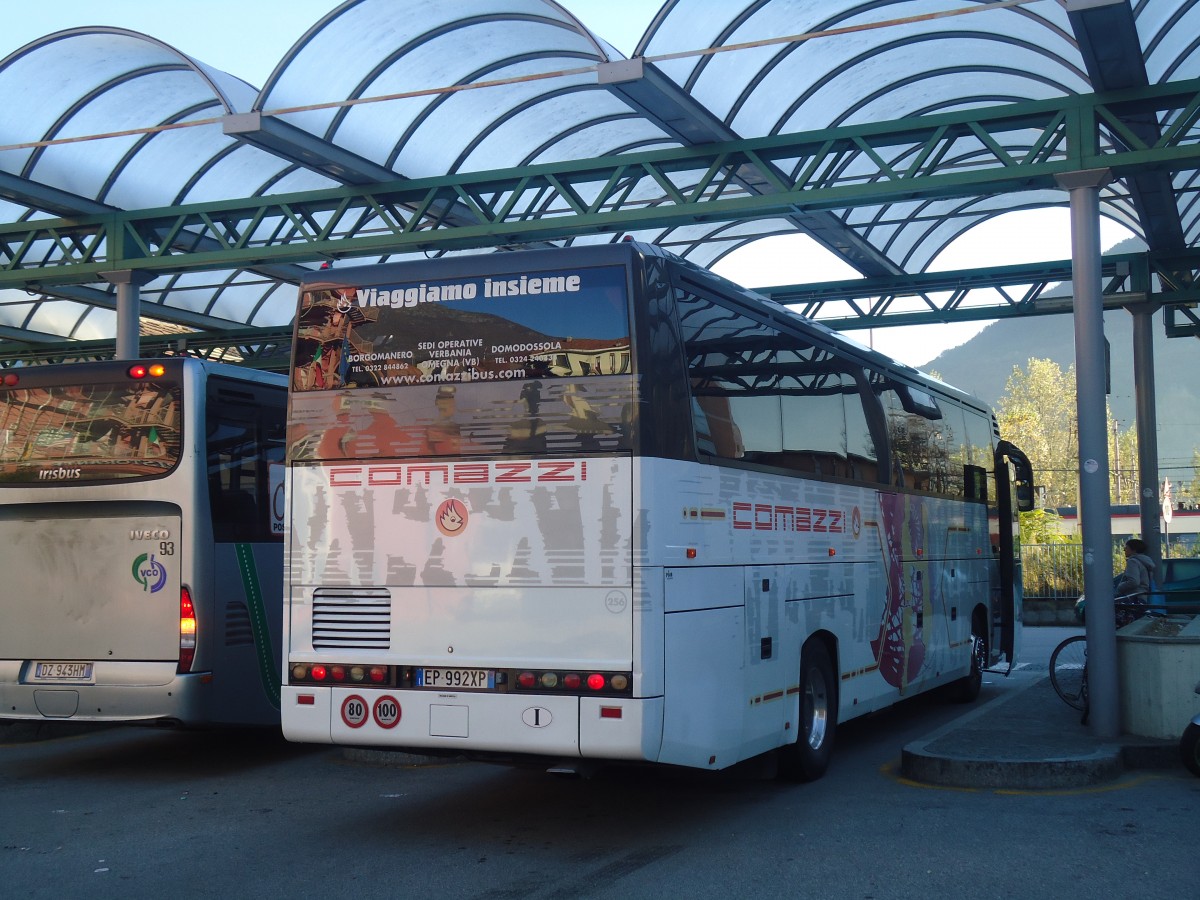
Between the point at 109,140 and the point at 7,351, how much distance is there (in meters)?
13.2

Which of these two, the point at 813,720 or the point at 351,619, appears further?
the point at 813,720

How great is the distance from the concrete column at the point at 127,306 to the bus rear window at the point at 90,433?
7336 mm

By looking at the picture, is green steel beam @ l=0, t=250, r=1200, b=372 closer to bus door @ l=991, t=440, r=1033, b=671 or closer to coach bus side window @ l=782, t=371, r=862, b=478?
bus door @ l=991, t=440, r=1033, b=671

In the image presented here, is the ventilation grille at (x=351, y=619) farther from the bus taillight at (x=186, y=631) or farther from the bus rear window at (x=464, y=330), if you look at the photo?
the bus taillight at (x=186, y=631)

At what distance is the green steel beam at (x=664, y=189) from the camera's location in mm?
12289

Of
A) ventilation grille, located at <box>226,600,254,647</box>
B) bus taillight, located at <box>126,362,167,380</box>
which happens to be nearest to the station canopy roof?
bus taillight, located at <box>126,362,167,380</box>

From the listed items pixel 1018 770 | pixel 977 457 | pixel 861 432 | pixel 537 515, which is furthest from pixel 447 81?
pixel 1018 770

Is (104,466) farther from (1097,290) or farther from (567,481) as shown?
(1097,290)

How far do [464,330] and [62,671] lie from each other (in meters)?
4.64

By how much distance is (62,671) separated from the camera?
986 centimetres

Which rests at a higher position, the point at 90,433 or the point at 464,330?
the point at 464,330

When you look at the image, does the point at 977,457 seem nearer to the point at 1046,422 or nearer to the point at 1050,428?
the point at 1046,422

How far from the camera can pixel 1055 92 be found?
51.5 ft

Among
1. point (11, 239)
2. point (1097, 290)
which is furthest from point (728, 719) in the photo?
point (11, 239)
